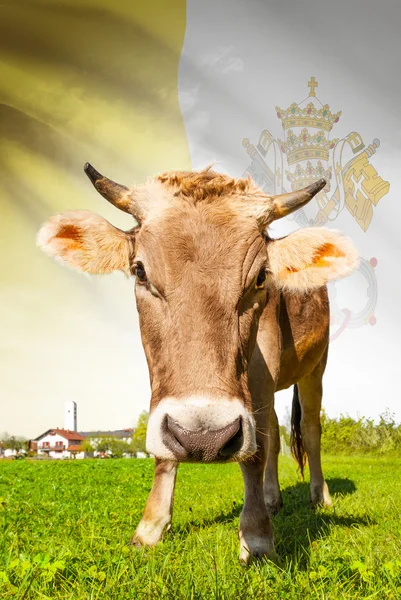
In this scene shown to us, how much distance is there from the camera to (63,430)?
372ft

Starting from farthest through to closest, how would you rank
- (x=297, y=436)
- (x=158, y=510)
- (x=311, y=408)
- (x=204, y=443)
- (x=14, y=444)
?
(x=14, y=444) < (x=297, y=436) < (x=311, y=408) < (x=158, y=510) < (x=204, y=443)

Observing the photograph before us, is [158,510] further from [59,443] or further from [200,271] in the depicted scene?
[59,443]

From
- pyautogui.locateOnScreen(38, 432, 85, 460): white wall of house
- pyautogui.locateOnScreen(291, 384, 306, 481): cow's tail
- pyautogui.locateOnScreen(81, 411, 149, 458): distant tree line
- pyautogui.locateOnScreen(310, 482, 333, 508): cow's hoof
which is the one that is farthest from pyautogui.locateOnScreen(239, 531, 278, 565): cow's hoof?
pyautogui.locateOnScreen(38, 432, 85, 460): white wall of house

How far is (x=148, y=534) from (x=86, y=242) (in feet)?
8.19

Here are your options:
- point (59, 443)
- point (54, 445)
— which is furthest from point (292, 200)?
point (54, 445)

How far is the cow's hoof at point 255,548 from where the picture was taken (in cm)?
448

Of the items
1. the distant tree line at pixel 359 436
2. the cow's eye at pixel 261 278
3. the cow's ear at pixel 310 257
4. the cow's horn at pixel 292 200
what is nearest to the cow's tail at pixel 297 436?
the cow's ear at pixel 310 257

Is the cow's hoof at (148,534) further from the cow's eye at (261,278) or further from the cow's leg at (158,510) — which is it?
the cow's eye at (261,278)

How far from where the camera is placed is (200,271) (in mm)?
4062

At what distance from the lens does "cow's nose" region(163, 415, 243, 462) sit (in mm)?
3334

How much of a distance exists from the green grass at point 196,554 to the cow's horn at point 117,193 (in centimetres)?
251

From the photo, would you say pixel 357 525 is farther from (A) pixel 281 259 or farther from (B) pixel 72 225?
(B) pixel 72 225

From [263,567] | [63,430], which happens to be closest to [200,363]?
[263,567]

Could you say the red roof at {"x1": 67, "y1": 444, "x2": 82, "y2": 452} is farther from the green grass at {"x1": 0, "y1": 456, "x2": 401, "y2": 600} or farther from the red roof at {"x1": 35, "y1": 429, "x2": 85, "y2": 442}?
the green grass at {"x1": 0, "y1": 456, "x2": 401, "y2": 600}
